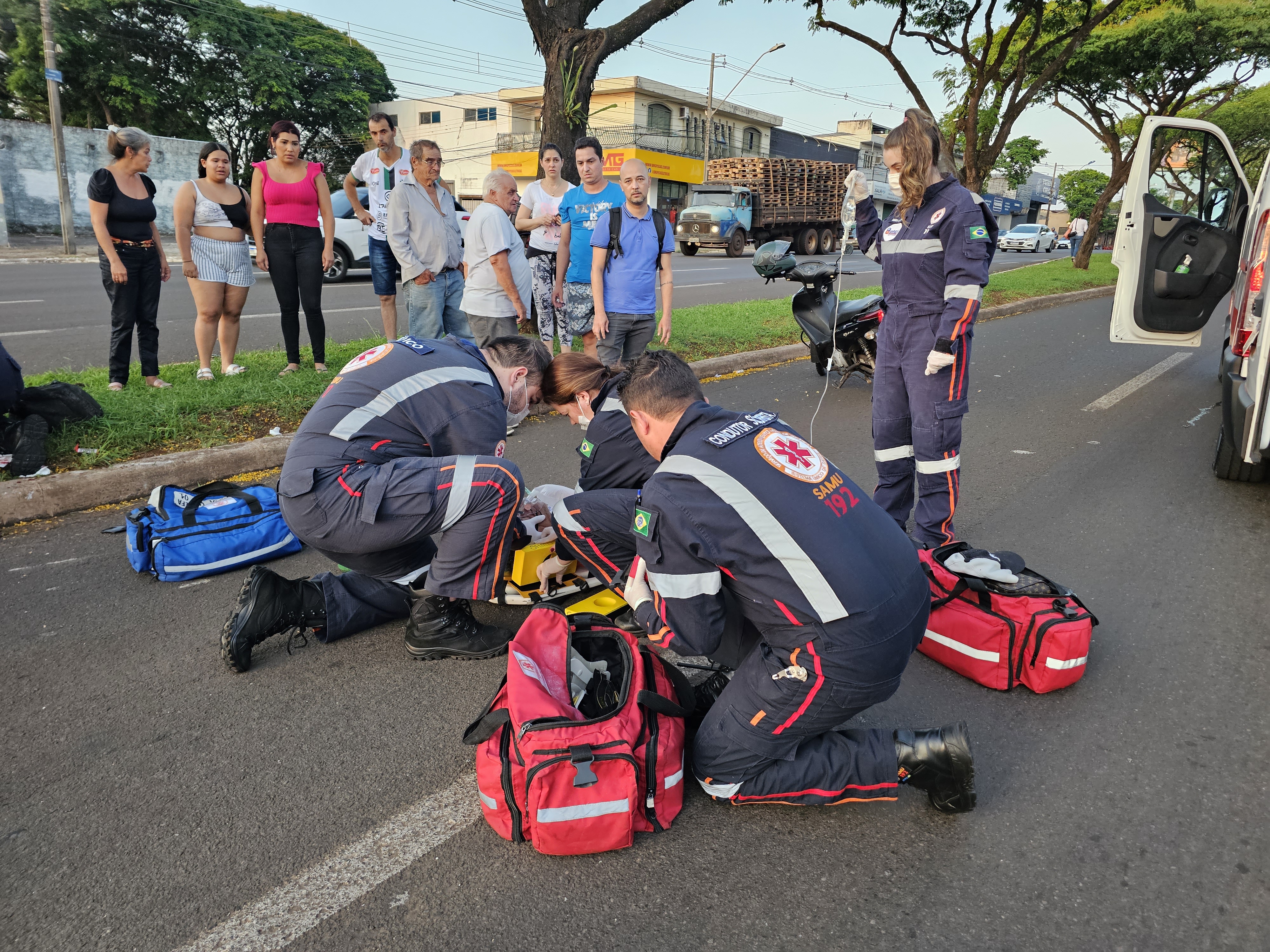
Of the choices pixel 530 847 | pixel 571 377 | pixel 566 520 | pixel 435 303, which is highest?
pixel 435 303

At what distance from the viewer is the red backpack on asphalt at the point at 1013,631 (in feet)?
9.06

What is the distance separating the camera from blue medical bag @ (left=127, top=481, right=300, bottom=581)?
351cm

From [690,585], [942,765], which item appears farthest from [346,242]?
[942,765]

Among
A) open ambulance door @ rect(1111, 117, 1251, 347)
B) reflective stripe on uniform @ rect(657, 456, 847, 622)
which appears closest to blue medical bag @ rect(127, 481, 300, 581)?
reflective stripe on uniform @ rect(657, 456, 847, 622)

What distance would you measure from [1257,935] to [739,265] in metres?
21.3

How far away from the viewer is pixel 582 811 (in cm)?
204

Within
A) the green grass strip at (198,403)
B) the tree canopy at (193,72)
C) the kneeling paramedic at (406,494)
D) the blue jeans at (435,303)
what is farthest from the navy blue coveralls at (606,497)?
the tree canopy at (193,72)

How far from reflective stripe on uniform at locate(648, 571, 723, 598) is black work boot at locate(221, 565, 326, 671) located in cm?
159

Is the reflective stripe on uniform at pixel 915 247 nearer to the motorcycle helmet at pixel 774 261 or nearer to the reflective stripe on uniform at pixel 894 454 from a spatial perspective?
the reflective stripe on uniform at pixel 894 454

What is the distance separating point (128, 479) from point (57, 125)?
58.2 feet

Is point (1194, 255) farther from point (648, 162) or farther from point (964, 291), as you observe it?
point (648, 162)

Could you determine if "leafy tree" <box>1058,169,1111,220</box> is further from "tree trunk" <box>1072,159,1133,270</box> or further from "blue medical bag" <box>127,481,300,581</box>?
"blue medical bag" <box>127,481,300,581</box>

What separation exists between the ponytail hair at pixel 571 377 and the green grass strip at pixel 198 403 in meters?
2.72

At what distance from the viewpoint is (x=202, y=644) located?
3.08 meters
